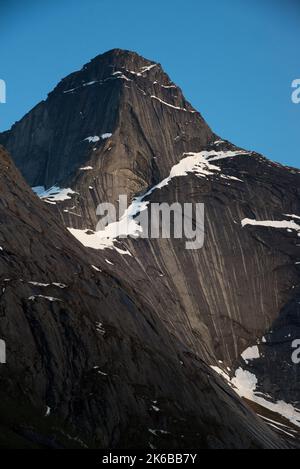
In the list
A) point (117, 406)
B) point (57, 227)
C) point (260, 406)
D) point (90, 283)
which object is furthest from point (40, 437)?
point (260, 406)

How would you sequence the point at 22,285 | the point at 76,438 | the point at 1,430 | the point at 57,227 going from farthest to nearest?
the point at 57,227
the point at 22,285
the point at 76,438
the point at 1,430

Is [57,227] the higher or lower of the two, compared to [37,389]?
higher

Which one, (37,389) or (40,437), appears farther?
(37,389)

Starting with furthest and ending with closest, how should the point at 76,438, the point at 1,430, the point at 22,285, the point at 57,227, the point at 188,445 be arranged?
the point at 57,227 → the point at 22,285 → the point at 188,445 → the point at 76,438 → the point at 1,430

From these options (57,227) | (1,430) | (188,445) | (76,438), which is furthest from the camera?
(57,227)

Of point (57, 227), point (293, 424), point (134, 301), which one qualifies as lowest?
point (293, 424)

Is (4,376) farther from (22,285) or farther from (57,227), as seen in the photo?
(57,227)

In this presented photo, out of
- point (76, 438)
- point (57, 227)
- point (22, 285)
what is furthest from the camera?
point (57, 227)

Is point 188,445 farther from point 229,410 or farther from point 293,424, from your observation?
point 293,424

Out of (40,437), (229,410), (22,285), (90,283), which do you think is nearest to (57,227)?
(90,283)
